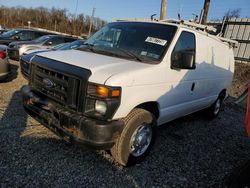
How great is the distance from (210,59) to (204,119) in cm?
221

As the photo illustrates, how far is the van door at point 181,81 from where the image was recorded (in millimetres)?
4109

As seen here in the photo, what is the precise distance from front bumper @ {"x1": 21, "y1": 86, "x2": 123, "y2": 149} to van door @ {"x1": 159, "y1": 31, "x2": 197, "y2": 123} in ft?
3.98

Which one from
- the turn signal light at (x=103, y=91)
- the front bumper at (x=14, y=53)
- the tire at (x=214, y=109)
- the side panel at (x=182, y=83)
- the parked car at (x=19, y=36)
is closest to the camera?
the turn signal light at (x=103, y=91)

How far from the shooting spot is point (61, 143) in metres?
4.26

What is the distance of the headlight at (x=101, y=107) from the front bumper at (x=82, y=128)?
144 mm

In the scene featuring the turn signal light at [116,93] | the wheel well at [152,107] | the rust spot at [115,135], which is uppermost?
the turn signal light at [116,93]

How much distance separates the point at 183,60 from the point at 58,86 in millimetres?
2004

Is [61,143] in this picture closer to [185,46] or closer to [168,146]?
[168,146]

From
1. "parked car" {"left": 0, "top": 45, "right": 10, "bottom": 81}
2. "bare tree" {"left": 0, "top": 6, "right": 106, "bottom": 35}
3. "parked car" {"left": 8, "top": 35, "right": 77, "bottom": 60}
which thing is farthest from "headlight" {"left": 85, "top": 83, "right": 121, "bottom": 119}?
"bare tree" {"left": 0, "top": 6, "right": 106, "bottom": 35}

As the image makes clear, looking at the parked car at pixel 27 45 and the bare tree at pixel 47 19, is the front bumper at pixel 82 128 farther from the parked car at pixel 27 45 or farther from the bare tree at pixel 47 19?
the bare tree at pixel 47 19

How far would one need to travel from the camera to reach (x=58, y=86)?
3498 mm

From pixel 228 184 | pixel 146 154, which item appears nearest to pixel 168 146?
pixel 146 154

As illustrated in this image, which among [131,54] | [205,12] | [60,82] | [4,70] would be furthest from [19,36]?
[60,82]

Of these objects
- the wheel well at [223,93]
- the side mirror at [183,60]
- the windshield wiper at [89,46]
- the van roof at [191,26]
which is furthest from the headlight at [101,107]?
the wheel well at [223,93]
